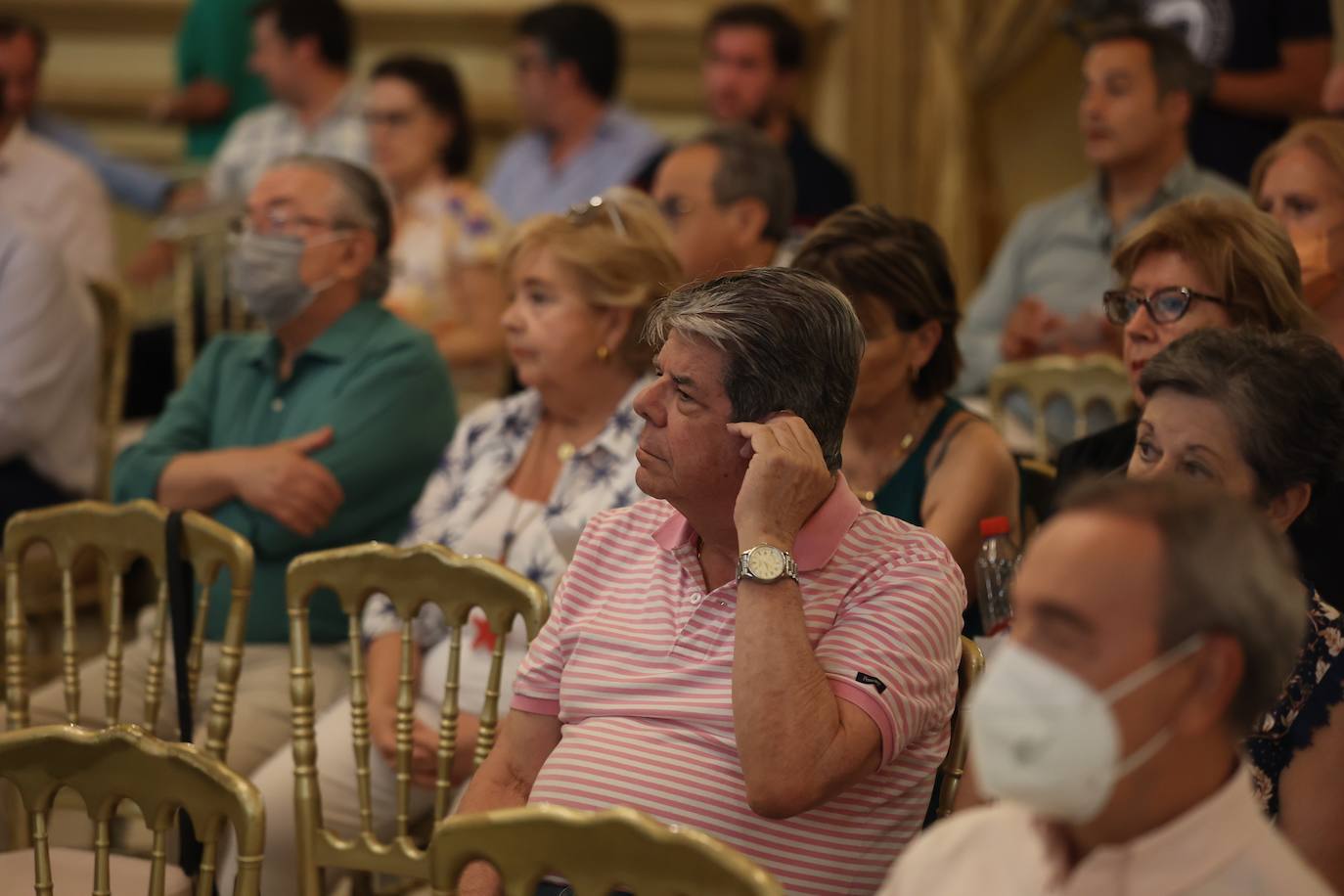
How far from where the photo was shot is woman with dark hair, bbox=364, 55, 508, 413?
15.2 feet

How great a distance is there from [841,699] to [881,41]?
4.55m

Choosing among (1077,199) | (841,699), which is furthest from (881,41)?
(841,699)

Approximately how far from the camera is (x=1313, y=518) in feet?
6.79

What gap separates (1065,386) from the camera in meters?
3.42

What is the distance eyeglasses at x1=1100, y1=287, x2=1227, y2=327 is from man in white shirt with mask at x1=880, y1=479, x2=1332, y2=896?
1118mm

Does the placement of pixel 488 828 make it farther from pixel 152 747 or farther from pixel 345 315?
pixel 345 315

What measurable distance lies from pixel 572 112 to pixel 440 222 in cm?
78

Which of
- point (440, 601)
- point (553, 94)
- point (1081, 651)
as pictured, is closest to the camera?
point (1081, 651)

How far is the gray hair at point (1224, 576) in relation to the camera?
1.27 m

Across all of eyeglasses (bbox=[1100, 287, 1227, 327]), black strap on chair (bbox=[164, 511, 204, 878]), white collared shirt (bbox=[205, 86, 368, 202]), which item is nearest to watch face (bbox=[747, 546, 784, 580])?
eyeglasses (bbox=[1100, 287, 1227, 327])

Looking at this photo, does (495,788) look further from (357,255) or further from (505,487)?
(357,255)

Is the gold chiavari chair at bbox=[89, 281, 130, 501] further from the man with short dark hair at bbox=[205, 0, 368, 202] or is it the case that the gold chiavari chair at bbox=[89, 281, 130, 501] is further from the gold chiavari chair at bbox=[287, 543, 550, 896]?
the gold chiavari chair at bbox=[287, 543, 550, 896]

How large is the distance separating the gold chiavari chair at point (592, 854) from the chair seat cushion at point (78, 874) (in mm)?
743

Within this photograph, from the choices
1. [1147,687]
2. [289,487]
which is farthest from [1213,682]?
[289,487]
